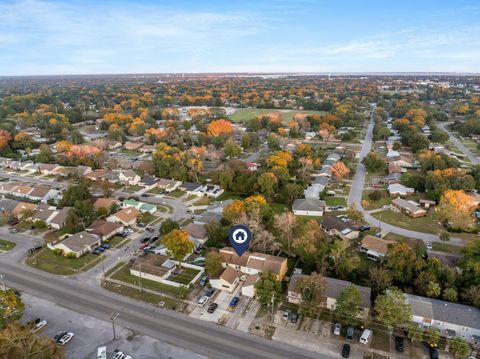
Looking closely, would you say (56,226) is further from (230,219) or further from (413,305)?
(413,305)

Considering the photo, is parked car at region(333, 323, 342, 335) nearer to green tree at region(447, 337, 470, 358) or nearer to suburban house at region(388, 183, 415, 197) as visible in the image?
green tree at region(447, 337, 470, 358)

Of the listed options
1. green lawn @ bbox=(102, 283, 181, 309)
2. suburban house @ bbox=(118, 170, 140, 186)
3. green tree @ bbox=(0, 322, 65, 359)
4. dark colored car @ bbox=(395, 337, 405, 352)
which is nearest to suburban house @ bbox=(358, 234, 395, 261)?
dark colored car @ bbox=(395, 337, 405, 352)

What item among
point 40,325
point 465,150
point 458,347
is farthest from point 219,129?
point 458,347

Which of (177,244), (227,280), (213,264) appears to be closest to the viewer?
(227,280)

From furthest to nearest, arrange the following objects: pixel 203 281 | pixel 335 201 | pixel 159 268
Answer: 1. pixel 335 201
2. pixel 159 268
3. pixel 203 281

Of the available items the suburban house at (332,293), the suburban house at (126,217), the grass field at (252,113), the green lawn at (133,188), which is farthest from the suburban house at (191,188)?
the grass field at (252,113)

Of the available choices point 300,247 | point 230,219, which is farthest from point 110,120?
point 300,247

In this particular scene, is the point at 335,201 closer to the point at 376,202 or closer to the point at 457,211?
the point at 376,202
